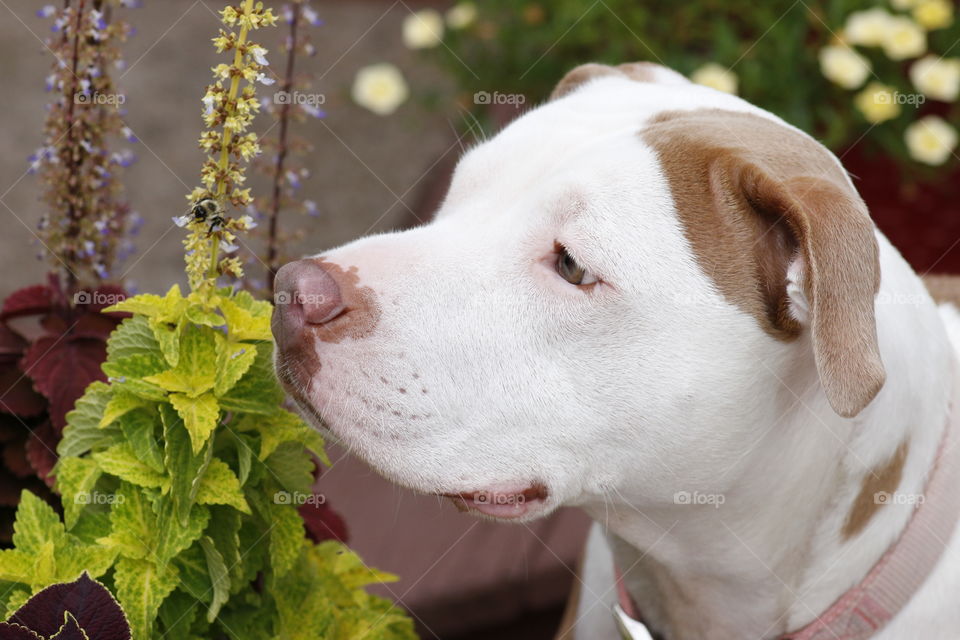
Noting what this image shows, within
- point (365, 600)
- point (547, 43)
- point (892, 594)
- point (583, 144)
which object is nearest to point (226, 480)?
point (365, 600)

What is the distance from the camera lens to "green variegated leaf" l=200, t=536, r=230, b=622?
1.59m

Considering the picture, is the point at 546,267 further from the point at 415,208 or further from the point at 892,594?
the point at 415,208

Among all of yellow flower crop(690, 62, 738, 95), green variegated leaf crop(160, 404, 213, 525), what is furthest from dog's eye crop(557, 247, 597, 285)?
yellow flower crop(690, 62, 738, 95)

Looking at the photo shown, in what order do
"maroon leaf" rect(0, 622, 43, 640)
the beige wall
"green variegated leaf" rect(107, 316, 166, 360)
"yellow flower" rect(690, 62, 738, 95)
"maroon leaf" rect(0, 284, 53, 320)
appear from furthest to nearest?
the beige wall → "yellow flower" rect(690, 62, 738, 95) → "maroon leaf" rect(0, 284, 53, 320) → "green variegated leaf" rect(107, 316, 166, 360) → "maroon leaf" rect(0, 622, 43, 640)

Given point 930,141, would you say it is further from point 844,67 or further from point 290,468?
point 290,468

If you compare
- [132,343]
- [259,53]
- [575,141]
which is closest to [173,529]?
[132,343]

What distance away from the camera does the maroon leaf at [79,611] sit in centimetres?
144

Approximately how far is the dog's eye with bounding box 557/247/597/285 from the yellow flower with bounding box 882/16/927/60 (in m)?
2.37

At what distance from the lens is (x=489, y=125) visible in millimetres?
4277

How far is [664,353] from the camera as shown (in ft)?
5.64

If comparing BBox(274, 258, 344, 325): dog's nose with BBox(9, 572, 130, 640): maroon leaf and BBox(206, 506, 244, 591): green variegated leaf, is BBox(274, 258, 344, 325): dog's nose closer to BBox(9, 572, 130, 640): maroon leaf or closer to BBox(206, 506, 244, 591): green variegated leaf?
BBox(206, 506, 244, 591): green variegated leaf

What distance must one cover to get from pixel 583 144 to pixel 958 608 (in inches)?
38.8

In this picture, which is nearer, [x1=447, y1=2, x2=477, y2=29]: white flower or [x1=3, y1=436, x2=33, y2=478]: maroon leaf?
[x1=3, y1=436, x2=33, y2=478]: maroon leaf

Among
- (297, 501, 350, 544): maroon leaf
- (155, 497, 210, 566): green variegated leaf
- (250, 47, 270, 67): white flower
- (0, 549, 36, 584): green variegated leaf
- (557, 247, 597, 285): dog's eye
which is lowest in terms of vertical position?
(297, 501, 350, 544): maroon leaf
